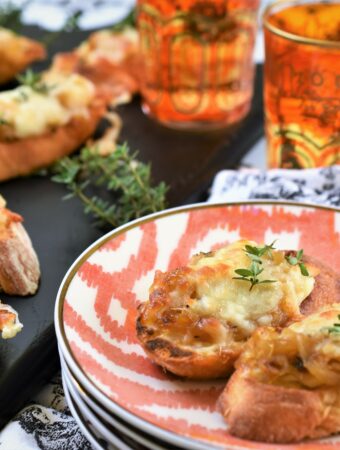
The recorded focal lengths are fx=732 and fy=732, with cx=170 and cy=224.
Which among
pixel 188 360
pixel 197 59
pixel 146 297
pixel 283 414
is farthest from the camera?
pixel 197 59

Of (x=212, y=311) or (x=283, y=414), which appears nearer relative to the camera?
(x=283, y=414)

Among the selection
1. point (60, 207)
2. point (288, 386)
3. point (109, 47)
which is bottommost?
point (60, 207)

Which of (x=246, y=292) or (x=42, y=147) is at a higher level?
(x=246, y=292)

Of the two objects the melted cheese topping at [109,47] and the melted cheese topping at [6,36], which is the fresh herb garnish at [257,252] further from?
the melted cheese topping at [6,36]

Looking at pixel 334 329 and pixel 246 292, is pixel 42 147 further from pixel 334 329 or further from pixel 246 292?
pixel 334 329

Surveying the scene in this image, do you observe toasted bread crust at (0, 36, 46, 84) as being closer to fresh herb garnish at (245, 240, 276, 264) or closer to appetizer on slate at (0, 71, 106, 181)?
appetizer on slate at (0, 71, 106, 181)

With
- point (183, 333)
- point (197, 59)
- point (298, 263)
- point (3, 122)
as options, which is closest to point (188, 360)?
point (183, 333)

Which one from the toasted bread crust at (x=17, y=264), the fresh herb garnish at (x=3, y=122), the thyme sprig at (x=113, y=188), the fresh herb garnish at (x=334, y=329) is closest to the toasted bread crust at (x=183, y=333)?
the fresh herb garnish at (x=334, y=329)

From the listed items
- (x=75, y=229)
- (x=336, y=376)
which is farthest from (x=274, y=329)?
(x=75, y=229)

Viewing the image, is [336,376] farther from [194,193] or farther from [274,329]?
[194,193]
